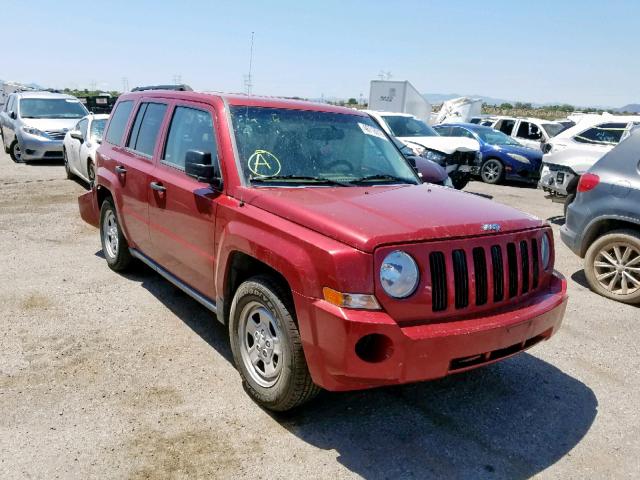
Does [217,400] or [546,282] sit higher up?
[546,282]

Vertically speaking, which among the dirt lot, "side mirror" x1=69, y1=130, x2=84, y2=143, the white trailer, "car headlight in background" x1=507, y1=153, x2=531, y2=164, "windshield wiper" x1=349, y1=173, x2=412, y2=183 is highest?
the white trailer

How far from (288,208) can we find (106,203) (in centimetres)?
339

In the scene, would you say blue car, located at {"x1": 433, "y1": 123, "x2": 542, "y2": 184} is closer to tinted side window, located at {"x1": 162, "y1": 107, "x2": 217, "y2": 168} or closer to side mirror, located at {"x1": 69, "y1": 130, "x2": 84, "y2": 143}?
side mirror, located at {"x1": 69, "y1": 130, "x2": 84, "y2": 143}

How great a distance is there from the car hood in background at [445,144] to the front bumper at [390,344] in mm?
9056

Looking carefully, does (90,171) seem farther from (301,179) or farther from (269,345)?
(269,345)

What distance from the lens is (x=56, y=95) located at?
51.0ft

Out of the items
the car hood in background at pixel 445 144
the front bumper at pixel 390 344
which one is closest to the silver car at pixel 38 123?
the car hood in background at pixel 445 144

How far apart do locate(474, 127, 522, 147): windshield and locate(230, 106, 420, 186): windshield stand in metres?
11.3

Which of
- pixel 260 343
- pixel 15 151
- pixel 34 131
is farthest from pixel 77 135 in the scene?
pixel 260 343

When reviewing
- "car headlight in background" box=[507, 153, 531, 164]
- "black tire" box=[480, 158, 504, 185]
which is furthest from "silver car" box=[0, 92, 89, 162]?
"car headlight in background" box=[507, 153, 531, 164]

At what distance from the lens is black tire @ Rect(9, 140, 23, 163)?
14.1 m

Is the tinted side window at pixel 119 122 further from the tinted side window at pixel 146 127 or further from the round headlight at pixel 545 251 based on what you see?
the round headlight at pixel 545 251

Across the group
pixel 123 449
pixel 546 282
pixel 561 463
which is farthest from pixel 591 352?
pixel 123 449

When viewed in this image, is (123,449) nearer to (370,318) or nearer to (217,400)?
(217,400)
